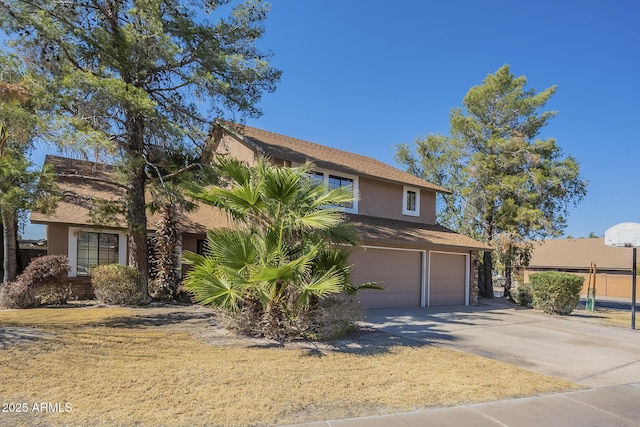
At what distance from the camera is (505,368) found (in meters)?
7.16

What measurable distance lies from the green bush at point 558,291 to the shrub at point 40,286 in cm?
1704

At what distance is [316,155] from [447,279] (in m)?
7.48

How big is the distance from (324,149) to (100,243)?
9.99 meters

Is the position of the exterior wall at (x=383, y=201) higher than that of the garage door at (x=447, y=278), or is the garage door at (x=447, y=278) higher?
the exterior wall at (x=383, y=201)

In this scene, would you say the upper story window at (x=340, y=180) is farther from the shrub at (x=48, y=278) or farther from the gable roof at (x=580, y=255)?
the gable roof at (x=580, y=255)

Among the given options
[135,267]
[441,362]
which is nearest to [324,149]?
[135,267]

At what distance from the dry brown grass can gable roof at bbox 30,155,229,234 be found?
4815mm

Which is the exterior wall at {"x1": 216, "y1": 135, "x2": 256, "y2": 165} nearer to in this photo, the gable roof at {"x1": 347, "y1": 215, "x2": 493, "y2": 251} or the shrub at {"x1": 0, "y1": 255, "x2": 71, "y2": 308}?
the gable roof at {"x1": 347, "y1": 215, "x2": 493, "y2": 251}

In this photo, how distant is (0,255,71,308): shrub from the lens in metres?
11.6

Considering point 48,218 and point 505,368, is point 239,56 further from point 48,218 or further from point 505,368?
point 505,368

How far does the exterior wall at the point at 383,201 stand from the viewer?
16703 millimetres

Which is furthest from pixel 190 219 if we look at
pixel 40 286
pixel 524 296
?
pixel 524 296

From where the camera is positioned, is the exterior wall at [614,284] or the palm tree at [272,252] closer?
the palm tree at [272,252]

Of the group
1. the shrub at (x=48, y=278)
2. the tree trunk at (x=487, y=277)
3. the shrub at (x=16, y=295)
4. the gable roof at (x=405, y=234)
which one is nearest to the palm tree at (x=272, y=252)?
the gable roof at (x=405, y=234)
